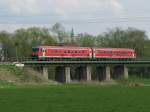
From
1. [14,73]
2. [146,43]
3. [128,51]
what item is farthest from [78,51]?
[146,43]

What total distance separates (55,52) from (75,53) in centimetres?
557

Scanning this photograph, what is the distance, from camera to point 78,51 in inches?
4149

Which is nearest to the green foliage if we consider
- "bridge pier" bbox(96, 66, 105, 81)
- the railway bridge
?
the railway bridge

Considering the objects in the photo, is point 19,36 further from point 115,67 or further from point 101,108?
point 101,108

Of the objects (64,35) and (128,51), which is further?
(64,35)

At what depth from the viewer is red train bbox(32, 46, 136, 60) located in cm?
9962

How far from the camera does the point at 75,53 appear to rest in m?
105

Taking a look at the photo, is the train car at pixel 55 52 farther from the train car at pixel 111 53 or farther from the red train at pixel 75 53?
the train car at pixel 111 53

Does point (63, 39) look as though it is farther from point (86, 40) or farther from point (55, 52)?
point (55, 52)

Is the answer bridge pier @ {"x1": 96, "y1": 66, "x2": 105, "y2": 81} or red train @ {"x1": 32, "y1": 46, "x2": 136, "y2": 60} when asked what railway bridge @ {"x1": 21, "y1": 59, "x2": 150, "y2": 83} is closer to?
bridge pier @ {"x1": 96, "y1": 66, "x2": 105, "y2": 81}

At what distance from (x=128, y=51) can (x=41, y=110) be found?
88153mm

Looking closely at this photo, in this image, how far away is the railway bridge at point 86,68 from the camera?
101 meters

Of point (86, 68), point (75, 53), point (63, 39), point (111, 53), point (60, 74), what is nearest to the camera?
point (75, 53)

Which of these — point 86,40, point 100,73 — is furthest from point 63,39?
point 100,73
